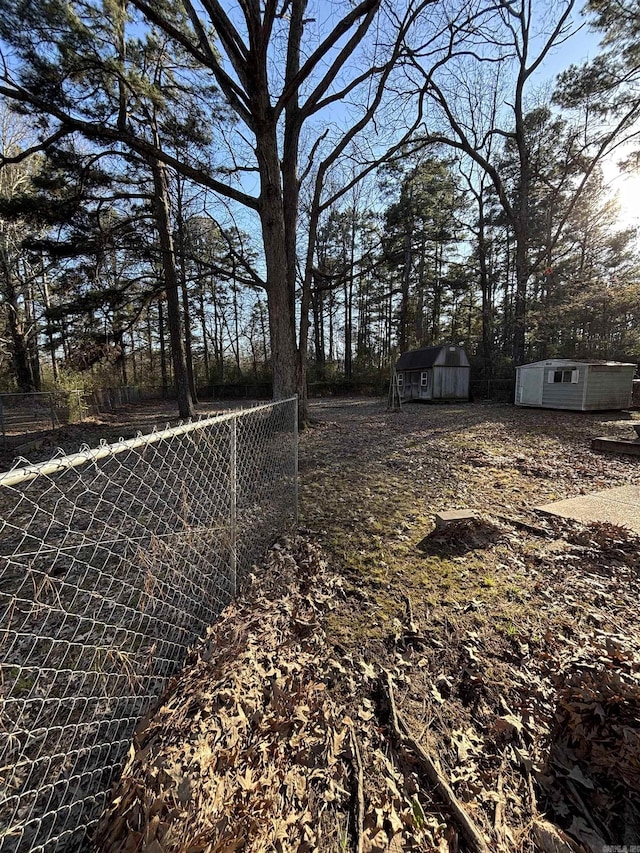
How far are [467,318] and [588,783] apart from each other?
29223mm

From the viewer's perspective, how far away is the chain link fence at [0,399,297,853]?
1.37 metres

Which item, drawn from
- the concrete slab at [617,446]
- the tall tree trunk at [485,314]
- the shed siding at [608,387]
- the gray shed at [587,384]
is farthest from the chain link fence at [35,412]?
the tall tree trunk at [485,314]

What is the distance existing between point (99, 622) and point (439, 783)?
1.58 m

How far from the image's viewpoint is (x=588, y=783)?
58.1 inches

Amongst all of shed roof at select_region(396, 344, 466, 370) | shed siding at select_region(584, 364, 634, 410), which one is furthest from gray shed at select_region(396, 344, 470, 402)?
shed siding at select_region(584, 364, 634, 410)

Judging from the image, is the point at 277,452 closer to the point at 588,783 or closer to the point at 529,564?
the point at 529,564

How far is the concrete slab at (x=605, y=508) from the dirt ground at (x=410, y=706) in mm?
297

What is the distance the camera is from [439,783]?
144cm

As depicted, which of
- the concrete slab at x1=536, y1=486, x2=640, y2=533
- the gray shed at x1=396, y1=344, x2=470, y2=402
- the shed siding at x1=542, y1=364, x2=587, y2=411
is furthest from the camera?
the gray shed at x1=396, y1=344, x2=470, y2=402

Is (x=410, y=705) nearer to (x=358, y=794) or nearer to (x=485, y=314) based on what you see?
(x=358, y=794)

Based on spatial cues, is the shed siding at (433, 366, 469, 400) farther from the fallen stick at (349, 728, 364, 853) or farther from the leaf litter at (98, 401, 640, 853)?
the fallen stick at (349, 728, 364, 853)

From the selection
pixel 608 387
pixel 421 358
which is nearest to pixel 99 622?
pixel 608 387

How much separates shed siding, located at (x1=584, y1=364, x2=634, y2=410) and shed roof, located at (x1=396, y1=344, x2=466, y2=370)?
6950 mm

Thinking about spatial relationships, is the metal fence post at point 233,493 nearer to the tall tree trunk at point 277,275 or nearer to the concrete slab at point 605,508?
the concrete slab at point 605,508
